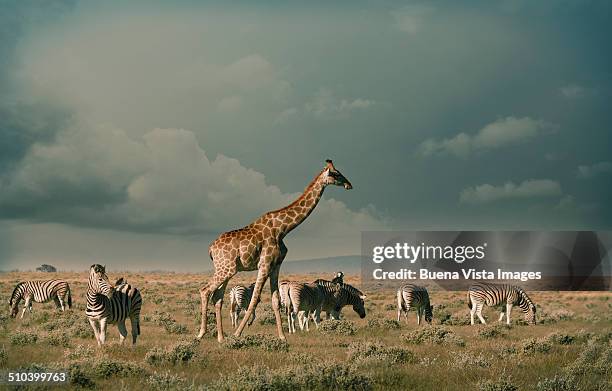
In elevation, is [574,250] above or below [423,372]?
above

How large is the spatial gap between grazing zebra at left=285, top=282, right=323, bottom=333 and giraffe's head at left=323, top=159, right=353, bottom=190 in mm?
7256

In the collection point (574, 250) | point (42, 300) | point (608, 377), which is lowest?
point (608, 377)

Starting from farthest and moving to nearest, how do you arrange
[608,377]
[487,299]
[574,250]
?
1. [574,250]
2. [487,299]
3. [608,377]

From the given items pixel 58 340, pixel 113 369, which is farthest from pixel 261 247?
pixel 113 369

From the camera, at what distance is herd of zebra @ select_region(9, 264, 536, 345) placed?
1909 cm

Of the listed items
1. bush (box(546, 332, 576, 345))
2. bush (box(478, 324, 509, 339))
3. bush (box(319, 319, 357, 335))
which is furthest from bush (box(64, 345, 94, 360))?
bush (box(478, 324, 509, 339))

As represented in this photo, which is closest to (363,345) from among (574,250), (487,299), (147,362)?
(147,362)

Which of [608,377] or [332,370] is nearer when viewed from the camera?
[332,370]

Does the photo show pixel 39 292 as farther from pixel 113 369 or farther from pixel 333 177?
pixel 113 369

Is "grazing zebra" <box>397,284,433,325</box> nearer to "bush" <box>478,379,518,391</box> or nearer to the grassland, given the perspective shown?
the grassland

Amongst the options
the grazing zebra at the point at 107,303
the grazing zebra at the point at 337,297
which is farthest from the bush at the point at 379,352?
the grazing zebra at the point at 337,297

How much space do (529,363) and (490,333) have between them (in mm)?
9351

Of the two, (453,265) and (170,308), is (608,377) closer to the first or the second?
(170,308)

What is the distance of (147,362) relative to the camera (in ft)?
53.5
